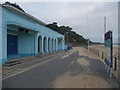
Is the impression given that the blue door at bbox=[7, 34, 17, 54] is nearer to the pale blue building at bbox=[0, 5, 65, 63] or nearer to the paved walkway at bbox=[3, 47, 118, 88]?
the pale blue building at bbox=[0, 5, 65, 63]

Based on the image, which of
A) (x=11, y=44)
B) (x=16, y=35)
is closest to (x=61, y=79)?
(x=11, y=44)

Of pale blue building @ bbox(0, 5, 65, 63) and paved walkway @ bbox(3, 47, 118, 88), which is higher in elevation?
pale blue building @ bbox(0, 5, 65, 63)

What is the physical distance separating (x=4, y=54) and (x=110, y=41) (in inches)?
390

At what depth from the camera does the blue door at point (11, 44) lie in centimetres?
1954

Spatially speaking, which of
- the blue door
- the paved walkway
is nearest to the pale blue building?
the blue door

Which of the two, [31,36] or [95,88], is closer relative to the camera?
[95,88]

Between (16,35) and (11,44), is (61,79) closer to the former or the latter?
(11,44)

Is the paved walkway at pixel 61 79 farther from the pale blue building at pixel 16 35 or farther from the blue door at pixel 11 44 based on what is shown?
the blue door at pixel 11 44

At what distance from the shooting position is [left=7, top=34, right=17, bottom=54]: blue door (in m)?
19.5

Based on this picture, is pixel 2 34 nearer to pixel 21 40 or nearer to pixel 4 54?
pixel 4 54

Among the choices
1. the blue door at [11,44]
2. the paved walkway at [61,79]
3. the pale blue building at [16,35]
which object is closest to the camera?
the paved walkway at [61,79]

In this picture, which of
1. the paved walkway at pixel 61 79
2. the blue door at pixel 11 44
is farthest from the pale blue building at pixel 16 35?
the paved walkway at pixel 61 79

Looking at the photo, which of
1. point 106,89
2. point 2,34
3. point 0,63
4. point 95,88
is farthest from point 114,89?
point 2,34

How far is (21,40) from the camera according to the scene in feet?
73.9
